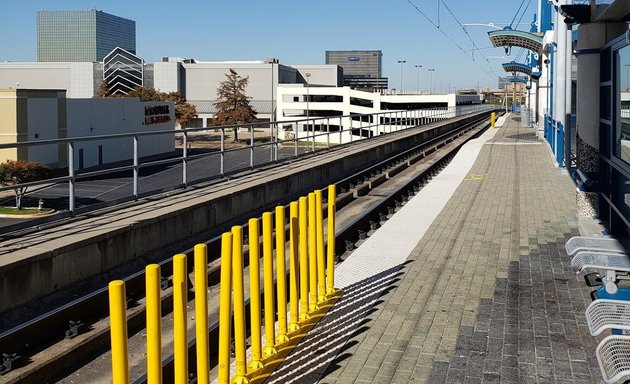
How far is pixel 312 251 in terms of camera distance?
6.88 metres

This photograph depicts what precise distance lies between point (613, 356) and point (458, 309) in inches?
104

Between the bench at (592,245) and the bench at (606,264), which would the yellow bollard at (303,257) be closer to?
the bench at (606,264)

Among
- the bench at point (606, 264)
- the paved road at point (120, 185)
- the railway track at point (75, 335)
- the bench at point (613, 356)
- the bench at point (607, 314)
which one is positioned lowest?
the railway track at point (75, 335)

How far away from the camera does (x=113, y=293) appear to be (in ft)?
11.5

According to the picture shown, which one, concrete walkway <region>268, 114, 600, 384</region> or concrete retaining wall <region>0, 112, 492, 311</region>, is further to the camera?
concrete retaining wall <region>0, 112, 492, 311</region>

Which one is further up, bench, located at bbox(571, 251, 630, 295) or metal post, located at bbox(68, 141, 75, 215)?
metal post, located at bbox(68, 141, 75, 215)

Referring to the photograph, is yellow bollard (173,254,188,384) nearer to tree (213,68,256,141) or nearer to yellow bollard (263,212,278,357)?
yellow bollard (263,212,278,357)

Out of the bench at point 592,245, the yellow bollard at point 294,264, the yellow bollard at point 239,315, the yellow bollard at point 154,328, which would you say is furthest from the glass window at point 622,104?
the yellow bollard at point 154,328

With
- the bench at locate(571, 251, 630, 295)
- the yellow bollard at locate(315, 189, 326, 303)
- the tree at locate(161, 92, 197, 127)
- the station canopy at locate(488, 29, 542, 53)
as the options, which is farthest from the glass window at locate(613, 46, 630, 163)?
the tree at locate(161, 92, 197, 127)

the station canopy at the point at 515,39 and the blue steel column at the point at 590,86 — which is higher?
the station canopy at the point at 515,39

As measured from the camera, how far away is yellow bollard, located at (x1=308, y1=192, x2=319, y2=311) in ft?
22.3

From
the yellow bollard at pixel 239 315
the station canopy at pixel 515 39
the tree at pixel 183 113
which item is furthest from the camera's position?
the tree at pixel 183 113

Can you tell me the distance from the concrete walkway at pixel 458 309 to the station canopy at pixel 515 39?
17825mm

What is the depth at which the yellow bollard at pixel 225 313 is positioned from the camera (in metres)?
4.76
